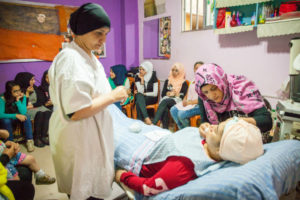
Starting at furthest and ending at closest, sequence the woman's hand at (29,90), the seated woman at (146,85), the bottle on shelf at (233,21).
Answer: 1. the seated woman at (146,85)
2. the woman's hand at (29,90)
3. the bottle on shelf at (233,21)

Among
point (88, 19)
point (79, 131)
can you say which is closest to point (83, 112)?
point (79, 131)

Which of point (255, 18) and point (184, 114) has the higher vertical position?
point (255, 18)

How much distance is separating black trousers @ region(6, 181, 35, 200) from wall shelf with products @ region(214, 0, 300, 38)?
2.71 m

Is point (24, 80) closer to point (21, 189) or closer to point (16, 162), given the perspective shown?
point (16, 162)

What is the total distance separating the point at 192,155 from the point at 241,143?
0.27 m

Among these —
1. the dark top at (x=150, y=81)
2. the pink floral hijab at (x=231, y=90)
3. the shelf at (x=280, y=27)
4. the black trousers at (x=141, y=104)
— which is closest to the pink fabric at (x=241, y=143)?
the pink floral hijab at (x=231, y=90)

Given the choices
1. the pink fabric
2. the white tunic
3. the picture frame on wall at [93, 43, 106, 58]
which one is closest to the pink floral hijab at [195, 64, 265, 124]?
the pink fabric

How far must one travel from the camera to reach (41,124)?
10.2ft

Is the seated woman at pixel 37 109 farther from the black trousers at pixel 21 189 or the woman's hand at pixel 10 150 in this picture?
the black trousers at pixel 21 189

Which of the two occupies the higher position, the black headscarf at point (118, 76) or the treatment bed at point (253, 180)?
the black headscarf at point (118, 76)

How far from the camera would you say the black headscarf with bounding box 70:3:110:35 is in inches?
37.3

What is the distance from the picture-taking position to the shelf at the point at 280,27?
205 centimetres

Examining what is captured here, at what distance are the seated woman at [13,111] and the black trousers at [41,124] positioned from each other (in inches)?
4.6

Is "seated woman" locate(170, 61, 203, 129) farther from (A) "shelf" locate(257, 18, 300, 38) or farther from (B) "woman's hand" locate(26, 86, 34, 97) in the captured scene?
(B) "woman's hand" locate(26, 86, 34, 97)
